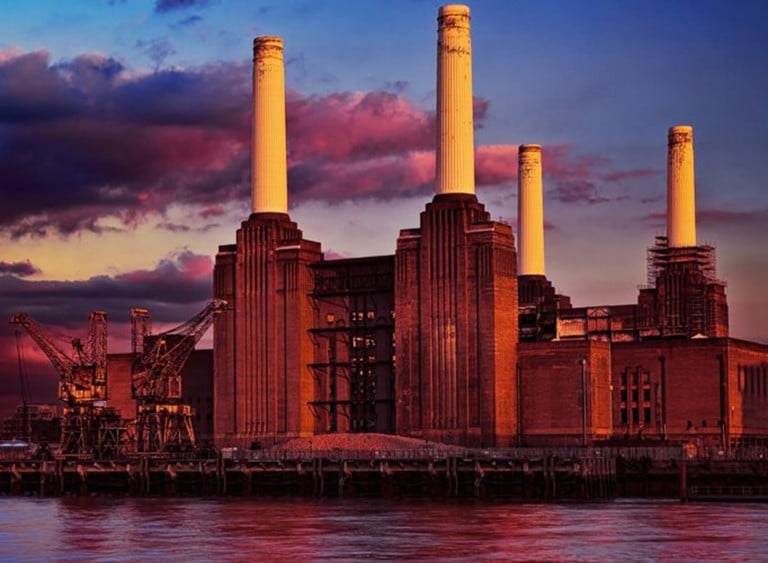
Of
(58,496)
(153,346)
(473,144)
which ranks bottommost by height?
(58,496)

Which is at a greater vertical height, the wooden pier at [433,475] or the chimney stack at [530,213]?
the chimney stack at [530,213]

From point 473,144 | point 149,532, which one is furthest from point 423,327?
point 149,532

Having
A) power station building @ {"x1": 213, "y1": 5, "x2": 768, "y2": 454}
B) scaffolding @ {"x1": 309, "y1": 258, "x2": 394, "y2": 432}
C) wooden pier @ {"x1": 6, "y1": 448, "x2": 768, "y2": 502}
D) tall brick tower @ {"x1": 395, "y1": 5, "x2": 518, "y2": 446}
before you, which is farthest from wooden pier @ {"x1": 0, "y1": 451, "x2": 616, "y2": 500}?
scaffolding @ {"x1": 309, "y1": 258, "x2": 394, "y2": 432}

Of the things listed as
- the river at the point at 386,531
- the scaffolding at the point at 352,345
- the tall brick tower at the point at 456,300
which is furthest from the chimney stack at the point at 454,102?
the river at the point at 386,531

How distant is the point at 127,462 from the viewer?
133m

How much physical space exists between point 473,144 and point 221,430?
3668 centimetres

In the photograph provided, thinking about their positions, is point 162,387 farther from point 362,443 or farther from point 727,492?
point 727,492

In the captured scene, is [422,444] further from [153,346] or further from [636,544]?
[636,544]

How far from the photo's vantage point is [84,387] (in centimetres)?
15400

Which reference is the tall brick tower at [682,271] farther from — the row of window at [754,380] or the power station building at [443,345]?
the row of window at [754,380]

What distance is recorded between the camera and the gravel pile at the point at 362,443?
137 m

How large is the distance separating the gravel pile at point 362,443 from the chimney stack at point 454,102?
23.7 metres

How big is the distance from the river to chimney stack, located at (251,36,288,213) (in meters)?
51.6

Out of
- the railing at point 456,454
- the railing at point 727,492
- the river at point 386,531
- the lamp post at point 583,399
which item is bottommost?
the river at point 386,531
